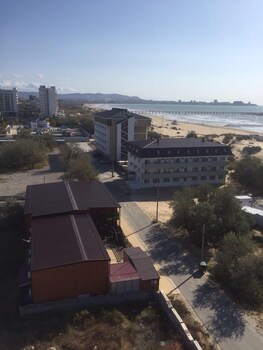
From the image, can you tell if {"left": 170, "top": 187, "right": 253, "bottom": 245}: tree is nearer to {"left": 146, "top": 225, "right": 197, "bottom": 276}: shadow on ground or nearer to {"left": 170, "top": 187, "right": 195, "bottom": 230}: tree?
{"left": 170, "top": 187, "right": 195, "bottom": 230}: tree

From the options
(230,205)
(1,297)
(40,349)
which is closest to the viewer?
(40,349)

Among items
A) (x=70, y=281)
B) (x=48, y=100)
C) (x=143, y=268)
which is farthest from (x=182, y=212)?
(x=48, y=100)

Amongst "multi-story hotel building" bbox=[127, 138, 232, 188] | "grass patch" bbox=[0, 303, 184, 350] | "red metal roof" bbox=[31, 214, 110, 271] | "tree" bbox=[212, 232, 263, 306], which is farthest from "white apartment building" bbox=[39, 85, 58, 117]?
"grass patch" bbox=[0, 303, 184, 350]

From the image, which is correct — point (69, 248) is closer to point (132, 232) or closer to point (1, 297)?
point (1, 297)

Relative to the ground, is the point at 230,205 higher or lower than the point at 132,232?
higher

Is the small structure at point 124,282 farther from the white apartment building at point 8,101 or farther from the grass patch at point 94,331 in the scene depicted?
the white apartment building at point 8,101

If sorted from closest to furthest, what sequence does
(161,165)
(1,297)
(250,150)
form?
(1,297) < (161,165) < (250,150)

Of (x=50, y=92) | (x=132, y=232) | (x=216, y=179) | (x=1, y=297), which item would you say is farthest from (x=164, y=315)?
(x=50, y=92)
